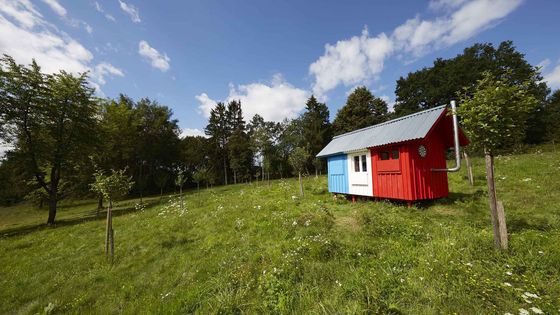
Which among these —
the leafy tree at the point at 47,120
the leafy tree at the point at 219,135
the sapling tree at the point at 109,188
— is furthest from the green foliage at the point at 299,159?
the leafy tree at the point at 219,135

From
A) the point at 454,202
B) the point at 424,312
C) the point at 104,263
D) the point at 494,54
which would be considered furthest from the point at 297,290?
the point at 494,54

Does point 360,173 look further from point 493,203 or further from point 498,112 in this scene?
point 498,112

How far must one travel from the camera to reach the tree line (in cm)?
1933

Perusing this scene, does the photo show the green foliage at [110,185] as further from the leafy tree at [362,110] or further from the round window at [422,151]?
the leafy tree at [362,110]

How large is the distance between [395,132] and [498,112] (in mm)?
5997

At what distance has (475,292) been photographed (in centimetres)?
423

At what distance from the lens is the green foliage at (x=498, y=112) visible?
6027 millimetres

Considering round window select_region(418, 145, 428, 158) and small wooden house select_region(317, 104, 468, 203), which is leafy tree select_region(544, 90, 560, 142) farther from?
round window select_region(418, 145, 428, 158)

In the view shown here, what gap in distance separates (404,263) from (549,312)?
2.34 metres

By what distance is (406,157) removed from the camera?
11055 mm

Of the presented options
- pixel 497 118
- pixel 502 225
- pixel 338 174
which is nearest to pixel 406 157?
pixel 497 118

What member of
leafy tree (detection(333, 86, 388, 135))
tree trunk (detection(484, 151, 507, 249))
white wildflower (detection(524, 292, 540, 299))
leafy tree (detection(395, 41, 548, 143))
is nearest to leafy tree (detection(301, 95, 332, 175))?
leafy tree (detection(333, 86, 388, 135))

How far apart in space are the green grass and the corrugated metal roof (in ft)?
11.6

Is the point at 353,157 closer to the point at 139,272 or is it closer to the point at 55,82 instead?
the point at 139,272
